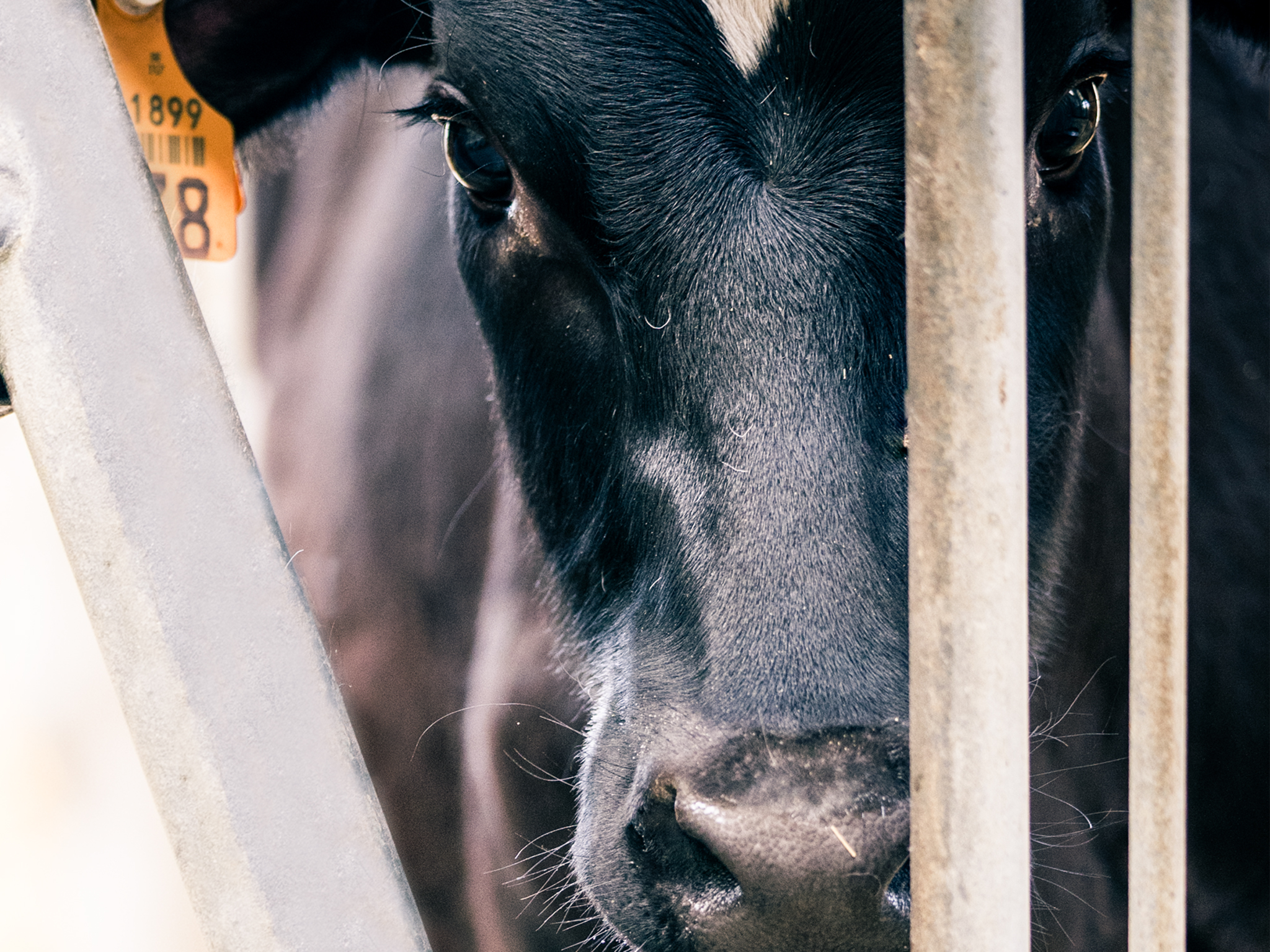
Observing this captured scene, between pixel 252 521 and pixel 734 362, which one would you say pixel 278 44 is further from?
pixel 252 521

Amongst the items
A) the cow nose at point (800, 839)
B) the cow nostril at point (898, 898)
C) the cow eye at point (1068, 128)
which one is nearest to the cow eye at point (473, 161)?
the cow eye at point (1068, 128)

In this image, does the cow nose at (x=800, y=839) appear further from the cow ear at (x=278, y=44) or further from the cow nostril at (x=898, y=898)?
the cow ear at (x=278, y=44)

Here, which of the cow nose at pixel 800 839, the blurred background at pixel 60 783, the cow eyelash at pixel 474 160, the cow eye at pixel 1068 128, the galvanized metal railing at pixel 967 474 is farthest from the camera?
the blurred background at pixel 60 783

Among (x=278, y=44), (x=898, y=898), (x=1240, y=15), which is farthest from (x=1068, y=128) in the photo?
(x=278, y=44)

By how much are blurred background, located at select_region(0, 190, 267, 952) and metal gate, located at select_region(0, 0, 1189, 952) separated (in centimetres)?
105

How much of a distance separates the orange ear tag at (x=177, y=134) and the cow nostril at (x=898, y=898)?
1028 mm

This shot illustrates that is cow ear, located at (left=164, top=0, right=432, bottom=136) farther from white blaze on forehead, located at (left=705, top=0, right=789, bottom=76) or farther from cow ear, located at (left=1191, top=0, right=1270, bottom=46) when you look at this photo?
cow ear, located at (left=1191, top=0, right=1270, bottom=46)

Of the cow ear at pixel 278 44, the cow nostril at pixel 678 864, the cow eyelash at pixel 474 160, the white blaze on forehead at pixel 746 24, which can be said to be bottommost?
the cow nostril at pixel 678 864

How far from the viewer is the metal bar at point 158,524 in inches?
18.9

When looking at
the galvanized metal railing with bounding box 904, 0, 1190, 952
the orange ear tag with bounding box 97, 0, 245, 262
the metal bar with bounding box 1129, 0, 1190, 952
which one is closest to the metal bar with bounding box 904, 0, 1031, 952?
the galvanized metal railing with bounding box 904, 0, 1190, 952

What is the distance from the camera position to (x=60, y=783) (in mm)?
1454

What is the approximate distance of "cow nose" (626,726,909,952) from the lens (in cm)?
71

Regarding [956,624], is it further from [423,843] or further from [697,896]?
[423,843]

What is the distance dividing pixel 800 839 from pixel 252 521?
1.38ft
